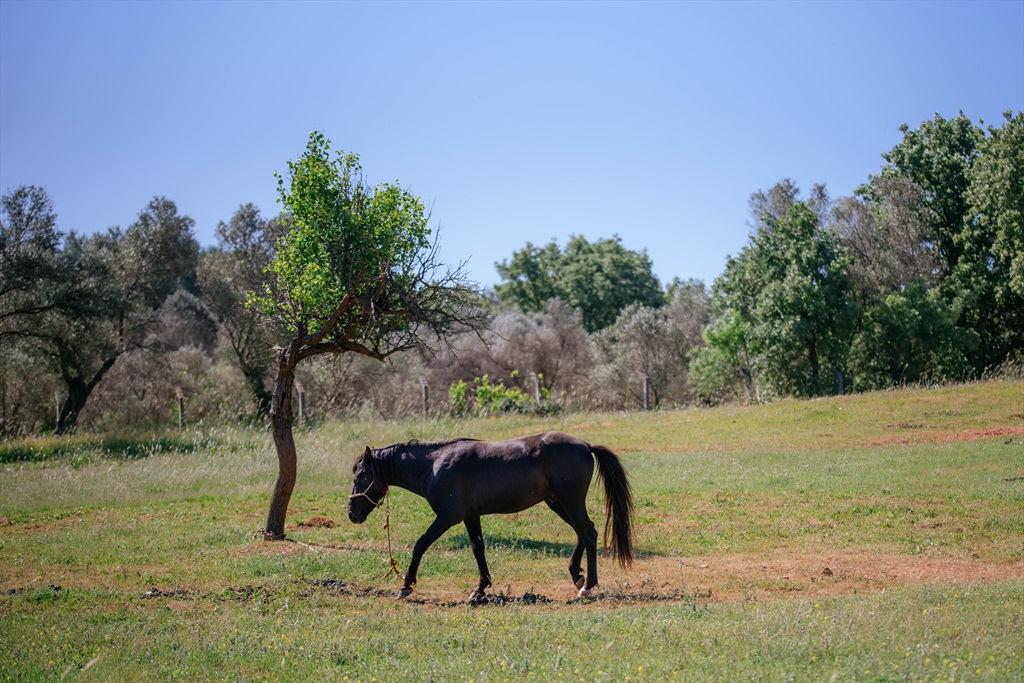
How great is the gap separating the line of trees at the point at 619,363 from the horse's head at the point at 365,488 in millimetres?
18644

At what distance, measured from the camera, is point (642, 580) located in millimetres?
11742

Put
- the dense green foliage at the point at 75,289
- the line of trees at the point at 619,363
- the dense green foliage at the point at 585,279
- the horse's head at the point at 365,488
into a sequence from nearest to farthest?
the horse's head at the point at 365,488 < the dense green foliage at the point at 75,289 < the line of trees at the point at 619,363 < the dense green foliage at the point at 585,279

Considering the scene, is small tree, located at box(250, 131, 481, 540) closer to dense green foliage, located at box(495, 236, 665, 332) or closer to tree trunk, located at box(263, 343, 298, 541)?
tree trunk, located at box(263, 343, 298, 541)

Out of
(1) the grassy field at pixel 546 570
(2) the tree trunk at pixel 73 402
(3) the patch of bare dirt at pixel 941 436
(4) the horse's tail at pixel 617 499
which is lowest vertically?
(1) the grassy field at pixel 546 570

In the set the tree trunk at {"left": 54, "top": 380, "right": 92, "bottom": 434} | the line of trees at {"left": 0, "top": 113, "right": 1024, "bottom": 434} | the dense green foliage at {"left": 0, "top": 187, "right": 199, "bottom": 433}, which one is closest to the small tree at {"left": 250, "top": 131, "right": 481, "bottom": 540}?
the line of trees at {"left": 0, "top": 113, "right": 1024, "bottom": 434}

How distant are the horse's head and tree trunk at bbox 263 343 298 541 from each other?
400 cm

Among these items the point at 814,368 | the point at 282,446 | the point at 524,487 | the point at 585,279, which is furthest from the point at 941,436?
the point at 585,279

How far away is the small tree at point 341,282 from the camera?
15711 millimetres

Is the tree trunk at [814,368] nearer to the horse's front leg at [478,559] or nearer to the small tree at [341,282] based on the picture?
the small tree at [341,282]

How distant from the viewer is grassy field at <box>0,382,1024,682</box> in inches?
291

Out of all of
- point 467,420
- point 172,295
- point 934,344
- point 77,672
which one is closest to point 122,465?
point 467,420

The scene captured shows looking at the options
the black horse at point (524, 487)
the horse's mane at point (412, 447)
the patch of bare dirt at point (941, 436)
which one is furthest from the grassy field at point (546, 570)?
the horse's mane at point (412, 447)

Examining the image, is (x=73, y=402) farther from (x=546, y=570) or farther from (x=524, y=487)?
(x=524, y=487)

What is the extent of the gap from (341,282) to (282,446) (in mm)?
3672
